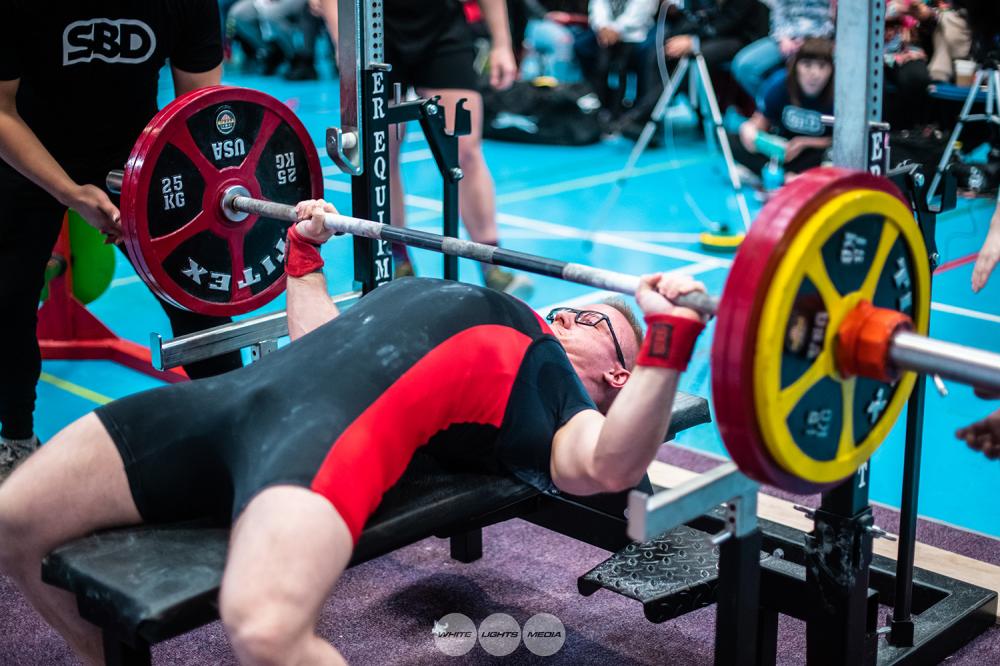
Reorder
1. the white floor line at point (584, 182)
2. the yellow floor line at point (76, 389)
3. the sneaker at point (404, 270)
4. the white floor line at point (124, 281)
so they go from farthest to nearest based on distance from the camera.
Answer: the white floor line at point (584, 182)
the white floor line at point (124, 281)
the sneaker at point (404, 270)
the yellow floor line at point (76, 389)

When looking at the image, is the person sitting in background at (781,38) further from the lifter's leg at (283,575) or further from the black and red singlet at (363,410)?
the lifter's leg at (283,575)

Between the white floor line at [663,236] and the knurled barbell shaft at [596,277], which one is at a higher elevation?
the knurled barbell shaft at [596,277]

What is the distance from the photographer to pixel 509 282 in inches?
176

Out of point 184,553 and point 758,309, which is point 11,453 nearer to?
point 184,553

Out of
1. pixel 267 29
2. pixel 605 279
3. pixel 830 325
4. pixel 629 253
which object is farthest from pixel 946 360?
pixel 267 29

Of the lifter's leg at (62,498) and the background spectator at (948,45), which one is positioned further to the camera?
the background spectator at (948,45)

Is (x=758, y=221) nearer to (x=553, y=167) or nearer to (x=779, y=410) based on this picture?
(x=779, y=410)

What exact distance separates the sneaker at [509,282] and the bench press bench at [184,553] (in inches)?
83.2

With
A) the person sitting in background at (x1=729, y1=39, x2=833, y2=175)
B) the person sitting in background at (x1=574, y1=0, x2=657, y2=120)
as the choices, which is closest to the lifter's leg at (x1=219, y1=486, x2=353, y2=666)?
the person sitting in background at (x1=729, y1=39, x2=833, y2=175)

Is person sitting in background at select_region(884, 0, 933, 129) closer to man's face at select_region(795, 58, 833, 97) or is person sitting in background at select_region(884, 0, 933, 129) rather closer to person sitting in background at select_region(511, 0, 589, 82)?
man's face at select_region(795, 58, 833, 97)

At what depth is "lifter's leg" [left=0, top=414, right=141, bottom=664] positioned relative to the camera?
1.87 meters

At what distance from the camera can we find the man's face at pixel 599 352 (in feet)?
7.71

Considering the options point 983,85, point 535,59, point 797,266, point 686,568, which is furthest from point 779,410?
point 535,59

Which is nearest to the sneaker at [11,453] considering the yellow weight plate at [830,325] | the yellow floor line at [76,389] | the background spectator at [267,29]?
the yellow floor line at [76,389]
